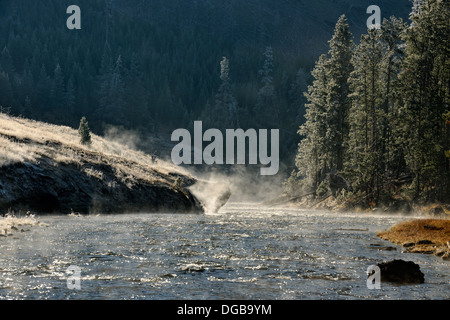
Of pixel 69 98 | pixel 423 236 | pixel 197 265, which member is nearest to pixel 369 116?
pixel 423 236

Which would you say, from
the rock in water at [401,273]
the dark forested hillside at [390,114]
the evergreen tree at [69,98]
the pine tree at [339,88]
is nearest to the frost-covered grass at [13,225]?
the rock in water at [401,273]

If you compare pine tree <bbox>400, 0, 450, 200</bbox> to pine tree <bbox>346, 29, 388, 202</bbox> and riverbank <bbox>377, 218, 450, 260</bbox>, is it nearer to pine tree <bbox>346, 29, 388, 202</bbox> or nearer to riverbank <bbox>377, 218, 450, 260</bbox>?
pine tree <bbox>346, 29, 388, 202</bbox>

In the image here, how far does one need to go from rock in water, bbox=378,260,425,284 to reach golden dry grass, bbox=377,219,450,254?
5.60 m

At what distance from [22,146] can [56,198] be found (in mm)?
6066

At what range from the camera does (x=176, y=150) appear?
5531 inches

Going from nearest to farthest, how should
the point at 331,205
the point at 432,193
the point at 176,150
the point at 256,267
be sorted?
1. the point at 256,267
2. the point at 432,193
3. the point at 331,205
4. the point at 176,150

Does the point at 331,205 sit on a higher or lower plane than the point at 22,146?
lower

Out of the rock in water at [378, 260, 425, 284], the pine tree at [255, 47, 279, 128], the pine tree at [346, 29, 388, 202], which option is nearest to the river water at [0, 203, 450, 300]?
the rock in water at [378, 260, 425, 284]

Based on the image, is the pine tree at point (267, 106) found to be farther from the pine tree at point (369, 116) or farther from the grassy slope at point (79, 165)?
the grassy slope at point (79, 165)

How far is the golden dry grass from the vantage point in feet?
70.3

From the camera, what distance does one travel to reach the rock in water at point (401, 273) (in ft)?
47.3

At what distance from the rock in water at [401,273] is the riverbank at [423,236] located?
4.91m
